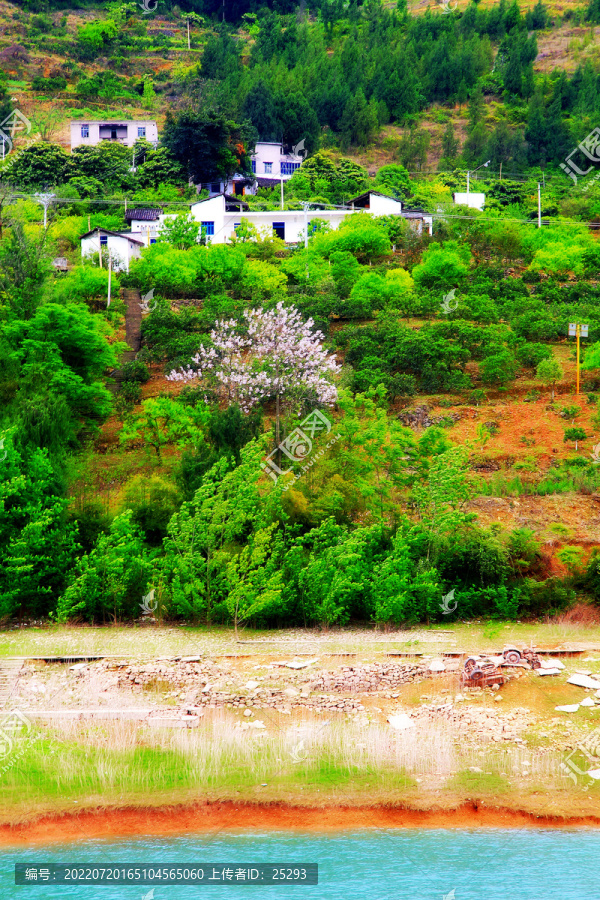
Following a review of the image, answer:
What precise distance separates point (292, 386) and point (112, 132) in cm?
3939

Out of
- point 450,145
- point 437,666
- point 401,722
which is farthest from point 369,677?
point 450,145

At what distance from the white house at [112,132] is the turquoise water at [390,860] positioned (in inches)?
1907

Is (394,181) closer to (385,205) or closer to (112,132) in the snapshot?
(385,205)

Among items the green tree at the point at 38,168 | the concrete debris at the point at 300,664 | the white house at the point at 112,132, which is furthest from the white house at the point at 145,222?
the concrete debris at the point at 300,664

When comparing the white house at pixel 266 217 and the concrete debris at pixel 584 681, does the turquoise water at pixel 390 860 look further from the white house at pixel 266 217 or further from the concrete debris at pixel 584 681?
the white house at pixel 266 217

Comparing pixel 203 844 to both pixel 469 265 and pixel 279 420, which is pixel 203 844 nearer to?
pixel 279 420

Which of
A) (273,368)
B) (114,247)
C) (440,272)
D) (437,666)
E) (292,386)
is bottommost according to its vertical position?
(437,666)

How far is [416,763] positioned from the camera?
12609 mm

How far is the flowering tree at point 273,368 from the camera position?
73.7 ft

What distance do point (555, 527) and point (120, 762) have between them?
33.8ft

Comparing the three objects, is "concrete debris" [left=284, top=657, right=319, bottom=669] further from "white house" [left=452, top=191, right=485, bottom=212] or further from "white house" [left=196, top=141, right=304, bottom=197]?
"white house" [left=196, top=141, right=304, bottom=197]

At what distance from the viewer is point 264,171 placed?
52812 mm

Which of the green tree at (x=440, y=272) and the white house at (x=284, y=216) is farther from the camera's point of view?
the white house at (x=284, y=216)

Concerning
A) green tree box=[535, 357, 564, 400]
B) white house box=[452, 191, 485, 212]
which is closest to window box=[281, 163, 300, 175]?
white house box=[452, 191, 485, 212]
